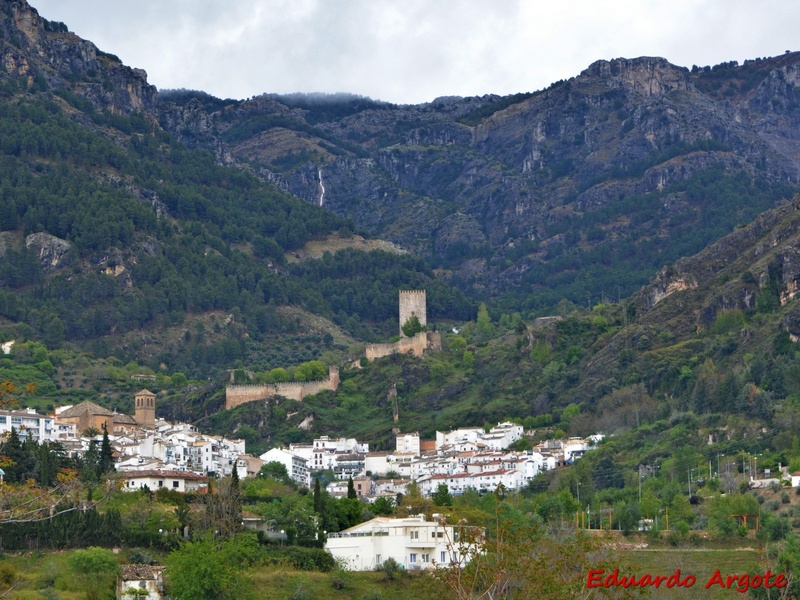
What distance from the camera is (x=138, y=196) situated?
618ft

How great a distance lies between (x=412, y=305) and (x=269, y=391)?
34551 millimetres

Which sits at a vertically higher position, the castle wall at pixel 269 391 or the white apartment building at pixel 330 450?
the castle wall at pixel 269 391

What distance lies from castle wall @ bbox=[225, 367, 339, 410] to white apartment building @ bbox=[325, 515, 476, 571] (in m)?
61.8

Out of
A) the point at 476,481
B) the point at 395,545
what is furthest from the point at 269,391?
the point at 395,545

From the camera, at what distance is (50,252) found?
168625mm

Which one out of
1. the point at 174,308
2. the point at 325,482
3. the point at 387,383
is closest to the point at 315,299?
the point at 174,308

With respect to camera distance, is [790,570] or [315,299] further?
[315,299]

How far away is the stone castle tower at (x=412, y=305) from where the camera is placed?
568 ft

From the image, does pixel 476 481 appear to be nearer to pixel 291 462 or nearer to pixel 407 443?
pixel 291 462

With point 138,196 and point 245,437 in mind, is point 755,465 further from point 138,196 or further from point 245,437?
point 138,196

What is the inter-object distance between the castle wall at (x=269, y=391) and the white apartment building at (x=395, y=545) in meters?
61.8

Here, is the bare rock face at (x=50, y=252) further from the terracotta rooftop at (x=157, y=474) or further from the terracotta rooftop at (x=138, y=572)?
the terracotta rooftop at (x=138, y=572)

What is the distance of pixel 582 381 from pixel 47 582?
7150 cm

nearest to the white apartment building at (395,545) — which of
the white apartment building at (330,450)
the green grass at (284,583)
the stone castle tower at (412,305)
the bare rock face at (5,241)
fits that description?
the green grass at (284,583)
